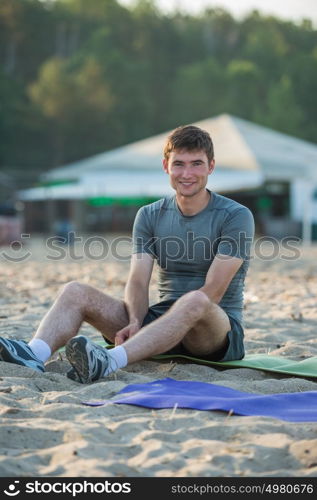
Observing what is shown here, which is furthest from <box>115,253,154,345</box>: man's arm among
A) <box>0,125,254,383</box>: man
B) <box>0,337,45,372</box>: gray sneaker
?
<box>0,337,45,372</box>: gray sneaker

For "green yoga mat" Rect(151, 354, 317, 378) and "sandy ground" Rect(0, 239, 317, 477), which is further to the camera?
"green yoga mat" Rect(151, 354, 317, 378)

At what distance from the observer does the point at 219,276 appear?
378cm

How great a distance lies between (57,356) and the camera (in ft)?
13.6

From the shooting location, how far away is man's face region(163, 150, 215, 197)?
12.7 feet

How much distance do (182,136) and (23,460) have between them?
1891 mm

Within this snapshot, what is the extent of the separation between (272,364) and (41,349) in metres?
1.10

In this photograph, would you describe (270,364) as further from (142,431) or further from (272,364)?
(142,431)

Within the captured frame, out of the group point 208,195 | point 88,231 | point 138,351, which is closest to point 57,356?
point 138,351

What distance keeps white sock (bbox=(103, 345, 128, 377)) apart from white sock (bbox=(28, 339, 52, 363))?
314 millimetres
